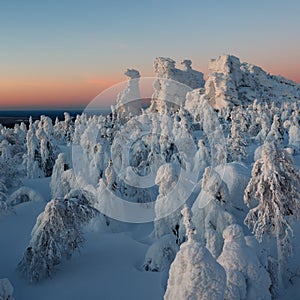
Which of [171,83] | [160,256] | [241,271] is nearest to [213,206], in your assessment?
[160,256]

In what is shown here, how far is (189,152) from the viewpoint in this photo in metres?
44.5

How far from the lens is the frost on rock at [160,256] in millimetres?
14391

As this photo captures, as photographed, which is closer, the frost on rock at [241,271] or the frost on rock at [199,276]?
the frost on rock at [199,276]

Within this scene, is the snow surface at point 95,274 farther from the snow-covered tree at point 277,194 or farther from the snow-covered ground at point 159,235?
the snow-covered tree at point 277,194

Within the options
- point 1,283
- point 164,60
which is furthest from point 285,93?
point 1,283

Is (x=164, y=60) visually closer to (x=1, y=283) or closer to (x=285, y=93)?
(x=285, y=93)

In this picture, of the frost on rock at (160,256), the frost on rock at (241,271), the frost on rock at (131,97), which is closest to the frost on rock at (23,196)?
the frost on rock at (160,256)

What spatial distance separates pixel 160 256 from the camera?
48.0ft

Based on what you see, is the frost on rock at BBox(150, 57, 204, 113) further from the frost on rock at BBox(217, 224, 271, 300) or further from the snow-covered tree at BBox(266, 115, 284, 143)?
the frost on rock at BBox(217, 224, 271, 300)

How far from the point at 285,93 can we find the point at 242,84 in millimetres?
19130

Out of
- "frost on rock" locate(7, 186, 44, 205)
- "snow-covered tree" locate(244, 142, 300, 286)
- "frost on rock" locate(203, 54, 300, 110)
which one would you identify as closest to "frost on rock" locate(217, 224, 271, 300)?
"snow-covered tree" locate(244, 142, 300, 286)

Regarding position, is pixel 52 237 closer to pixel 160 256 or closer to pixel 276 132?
pixel 160 256

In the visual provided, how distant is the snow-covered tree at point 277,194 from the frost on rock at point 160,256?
378 cm

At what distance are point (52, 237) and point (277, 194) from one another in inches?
362
